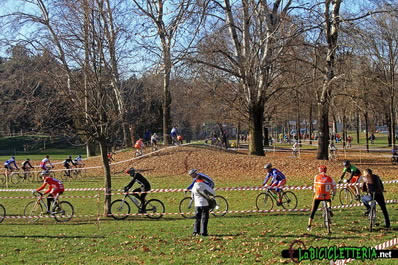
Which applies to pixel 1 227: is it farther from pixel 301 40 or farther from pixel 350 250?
pixel 301 40

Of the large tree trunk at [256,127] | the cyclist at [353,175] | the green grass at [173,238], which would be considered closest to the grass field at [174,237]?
the green grass at [173,238]

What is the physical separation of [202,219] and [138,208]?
4.57 m

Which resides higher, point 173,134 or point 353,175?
point 173,134

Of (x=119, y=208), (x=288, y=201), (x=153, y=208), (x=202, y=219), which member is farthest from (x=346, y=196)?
(x=119, y=208)

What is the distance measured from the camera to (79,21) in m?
14.7

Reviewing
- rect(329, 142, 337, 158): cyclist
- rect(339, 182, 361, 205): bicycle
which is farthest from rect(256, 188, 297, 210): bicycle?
rect(329, 142, 337, 158): cyclist

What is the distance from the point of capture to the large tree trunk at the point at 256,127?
2986cm

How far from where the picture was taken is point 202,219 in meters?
11.0

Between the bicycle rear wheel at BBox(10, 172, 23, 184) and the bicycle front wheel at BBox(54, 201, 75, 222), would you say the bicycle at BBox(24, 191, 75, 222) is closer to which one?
the bicycle front wheel at BBox(54, 201, 75, 222)

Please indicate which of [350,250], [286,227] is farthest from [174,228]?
[350,250]

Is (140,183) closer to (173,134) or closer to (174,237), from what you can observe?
(174,237)

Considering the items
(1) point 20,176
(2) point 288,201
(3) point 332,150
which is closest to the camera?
(2) point 288,201

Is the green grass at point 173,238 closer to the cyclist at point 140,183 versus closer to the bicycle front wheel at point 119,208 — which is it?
the bicycle front wheel at point 119,208

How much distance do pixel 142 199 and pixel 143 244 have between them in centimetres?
459
